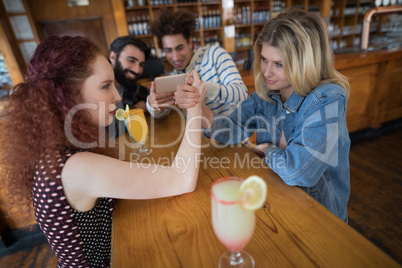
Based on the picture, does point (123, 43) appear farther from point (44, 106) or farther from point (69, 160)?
point (69, 160)

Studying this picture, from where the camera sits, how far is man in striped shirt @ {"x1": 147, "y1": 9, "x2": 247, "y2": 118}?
5.22 ft

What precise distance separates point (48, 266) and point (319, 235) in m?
2.19

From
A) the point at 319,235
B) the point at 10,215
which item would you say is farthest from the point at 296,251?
the point at 10,215

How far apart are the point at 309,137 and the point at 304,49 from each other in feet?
1.24

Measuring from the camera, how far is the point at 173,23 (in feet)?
6.32

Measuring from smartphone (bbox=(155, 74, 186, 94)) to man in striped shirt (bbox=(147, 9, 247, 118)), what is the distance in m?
0.12

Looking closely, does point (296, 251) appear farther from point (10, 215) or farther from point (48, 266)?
point (10, 215)

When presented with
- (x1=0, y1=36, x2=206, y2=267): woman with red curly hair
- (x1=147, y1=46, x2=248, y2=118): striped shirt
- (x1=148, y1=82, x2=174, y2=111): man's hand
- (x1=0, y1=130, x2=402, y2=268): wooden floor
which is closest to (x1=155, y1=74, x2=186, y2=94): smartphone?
(x1=148, y1=82, x2=174, y2=111): man's hand

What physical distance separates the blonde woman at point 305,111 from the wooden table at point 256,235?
0.13 m

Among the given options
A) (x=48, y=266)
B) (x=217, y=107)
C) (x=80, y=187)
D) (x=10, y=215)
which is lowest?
(x=48, y=266)

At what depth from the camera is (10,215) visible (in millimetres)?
2072

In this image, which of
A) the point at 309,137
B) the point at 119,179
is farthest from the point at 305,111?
the point at 119,179

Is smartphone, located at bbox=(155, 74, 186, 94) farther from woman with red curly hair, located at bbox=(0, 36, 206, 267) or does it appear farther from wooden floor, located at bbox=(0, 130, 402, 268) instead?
wooden floor, located at bbox=(0, 130, 402, 268)

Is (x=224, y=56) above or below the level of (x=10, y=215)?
above
